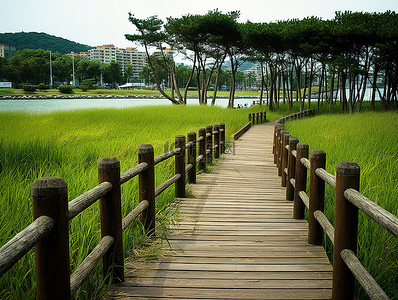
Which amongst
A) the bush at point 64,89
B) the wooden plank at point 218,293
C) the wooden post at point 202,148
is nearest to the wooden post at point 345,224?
the wooden plank at point 218,293

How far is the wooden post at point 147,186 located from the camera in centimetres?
386

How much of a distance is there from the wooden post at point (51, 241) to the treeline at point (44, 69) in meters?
78.3

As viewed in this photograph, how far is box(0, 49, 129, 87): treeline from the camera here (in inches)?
2943

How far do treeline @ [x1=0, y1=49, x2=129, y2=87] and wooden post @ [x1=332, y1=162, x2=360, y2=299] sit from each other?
78.5 meters

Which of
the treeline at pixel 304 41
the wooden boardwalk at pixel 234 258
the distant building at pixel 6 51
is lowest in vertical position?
the wooden boardwalk at pixel 234 258

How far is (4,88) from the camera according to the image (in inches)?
2854

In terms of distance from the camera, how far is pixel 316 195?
3.82m

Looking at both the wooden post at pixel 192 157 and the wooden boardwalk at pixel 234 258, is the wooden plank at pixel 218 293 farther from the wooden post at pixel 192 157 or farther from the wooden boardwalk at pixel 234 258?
the wooden post at pixel 192 157

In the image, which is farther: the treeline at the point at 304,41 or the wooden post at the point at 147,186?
the treeline at the point at 304,41

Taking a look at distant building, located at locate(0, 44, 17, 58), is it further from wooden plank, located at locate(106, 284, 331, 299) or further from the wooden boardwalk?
wooden plank, located at locate(106, 284, 331, 299)

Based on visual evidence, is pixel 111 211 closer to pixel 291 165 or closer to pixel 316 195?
pixel 316 195

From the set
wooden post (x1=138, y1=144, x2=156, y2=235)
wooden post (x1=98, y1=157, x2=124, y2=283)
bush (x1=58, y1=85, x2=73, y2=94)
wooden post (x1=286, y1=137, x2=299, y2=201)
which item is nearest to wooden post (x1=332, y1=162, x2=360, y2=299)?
wooden post (x1=98, y1=157, x2=124, y2=283)

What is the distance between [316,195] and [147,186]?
1.73 metres

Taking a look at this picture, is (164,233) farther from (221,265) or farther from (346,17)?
(346,17)
